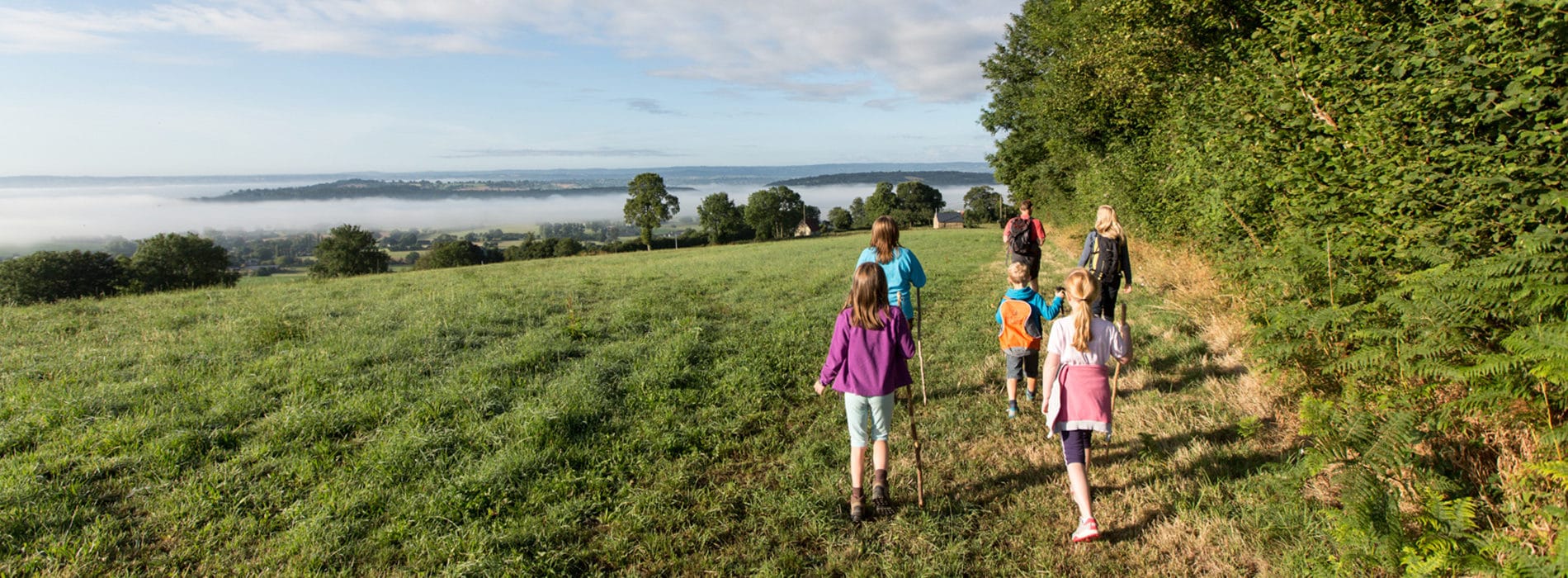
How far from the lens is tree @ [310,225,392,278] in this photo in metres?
62.1

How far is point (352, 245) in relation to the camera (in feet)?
211

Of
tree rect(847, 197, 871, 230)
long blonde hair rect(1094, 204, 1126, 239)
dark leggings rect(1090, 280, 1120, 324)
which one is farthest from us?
tree rect(847, 197, 871, 230)

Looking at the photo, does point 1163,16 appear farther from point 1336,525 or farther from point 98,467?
point 98,467

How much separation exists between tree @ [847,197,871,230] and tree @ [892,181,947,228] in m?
5.84

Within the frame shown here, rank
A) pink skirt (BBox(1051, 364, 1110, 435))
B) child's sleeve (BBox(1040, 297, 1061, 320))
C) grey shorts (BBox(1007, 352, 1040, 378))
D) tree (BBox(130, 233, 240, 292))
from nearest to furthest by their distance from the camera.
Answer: pink skirt (BBox(1051, 364, 1110, 435)) < child's sleeve (BBox(1040, 297, 1061, 320)) < grey shorts (BBox(1007, 352, 1040, 378)) < tree (BBox(130, 233, 240, 292))

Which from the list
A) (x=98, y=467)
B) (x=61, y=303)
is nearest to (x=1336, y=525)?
(x=98, y=467)

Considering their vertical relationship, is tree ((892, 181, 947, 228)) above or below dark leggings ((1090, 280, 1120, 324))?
above

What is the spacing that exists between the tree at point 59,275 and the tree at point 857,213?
92.3 m

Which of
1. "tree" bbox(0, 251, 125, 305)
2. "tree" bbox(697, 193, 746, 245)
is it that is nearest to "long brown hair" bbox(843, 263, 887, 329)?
"tree" bbox(0, 251, 125, 305)

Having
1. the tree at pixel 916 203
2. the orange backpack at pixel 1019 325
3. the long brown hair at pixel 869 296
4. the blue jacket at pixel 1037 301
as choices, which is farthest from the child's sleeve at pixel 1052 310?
the tree at pixel 916 203

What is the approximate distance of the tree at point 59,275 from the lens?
2916cm

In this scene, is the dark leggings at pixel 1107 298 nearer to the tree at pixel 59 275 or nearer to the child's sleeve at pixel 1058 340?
the child's sleeve at pixel 1058 340

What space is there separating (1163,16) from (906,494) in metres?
13.8

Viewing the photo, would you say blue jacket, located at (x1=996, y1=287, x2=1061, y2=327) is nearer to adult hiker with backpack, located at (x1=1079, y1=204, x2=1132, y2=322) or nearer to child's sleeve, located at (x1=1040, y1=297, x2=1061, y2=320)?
child's sleeve, located at (x1=1040, y1=297, x2=1061, y2=320)
